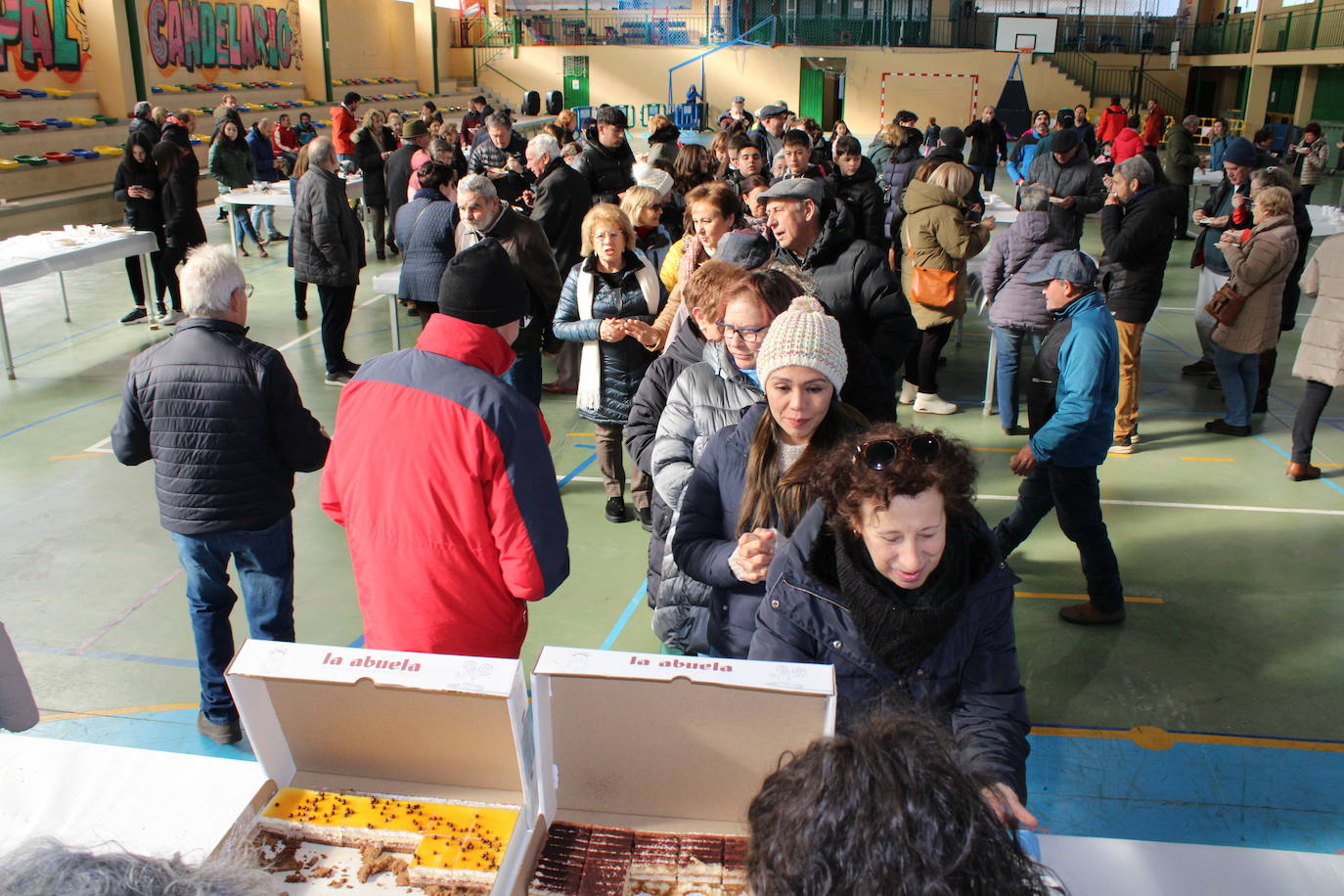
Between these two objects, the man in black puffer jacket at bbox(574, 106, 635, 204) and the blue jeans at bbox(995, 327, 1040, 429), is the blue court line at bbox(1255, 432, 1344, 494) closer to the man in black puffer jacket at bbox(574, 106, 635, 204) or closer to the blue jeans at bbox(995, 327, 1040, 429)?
the blue jeans at bbox(995, 327, 1040, 429)

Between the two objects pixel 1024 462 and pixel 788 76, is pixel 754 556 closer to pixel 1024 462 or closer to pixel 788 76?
pixel 1024 462

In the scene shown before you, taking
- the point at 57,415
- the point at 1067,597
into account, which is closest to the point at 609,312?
the point at 1067,597

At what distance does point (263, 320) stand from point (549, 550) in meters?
7.49

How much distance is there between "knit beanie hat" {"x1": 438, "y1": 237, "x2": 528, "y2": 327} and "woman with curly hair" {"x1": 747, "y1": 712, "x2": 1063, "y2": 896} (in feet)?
5.42

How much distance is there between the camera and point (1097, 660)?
3902 millimetres

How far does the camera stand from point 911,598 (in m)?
1.87

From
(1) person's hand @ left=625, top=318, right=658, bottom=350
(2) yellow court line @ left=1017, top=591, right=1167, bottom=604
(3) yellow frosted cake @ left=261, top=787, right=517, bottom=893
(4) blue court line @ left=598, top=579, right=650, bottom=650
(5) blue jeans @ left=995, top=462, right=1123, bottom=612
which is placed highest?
(1) person's hand @ left=625, top=318, right=658, bottom=350

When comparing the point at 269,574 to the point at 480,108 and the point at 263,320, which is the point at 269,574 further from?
the point at 480,108

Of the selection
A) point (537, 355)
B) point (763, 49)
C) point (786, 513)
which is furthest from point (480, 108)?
point (763, 49)

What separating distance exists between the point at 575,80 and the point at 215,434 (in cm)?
3194

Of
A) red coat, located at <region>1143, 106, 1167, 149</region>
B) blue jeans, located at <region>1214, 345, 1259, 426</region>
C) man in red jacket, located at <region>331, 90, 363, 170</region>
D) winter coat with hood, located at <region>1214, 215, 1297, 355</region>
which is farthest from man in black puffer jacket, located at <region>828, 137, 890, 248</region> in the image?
red coat, located at <region>1143, 106, 1167, 149</region>

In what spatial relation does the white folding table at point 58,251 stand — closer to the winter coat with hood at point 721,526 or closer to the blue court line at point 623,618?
the blue court line at point 623,618

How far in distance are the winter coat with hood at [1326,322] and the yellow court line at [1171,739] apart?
2599 mm

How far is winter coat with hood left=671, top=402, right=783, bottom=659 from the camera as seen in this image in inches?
96.0
